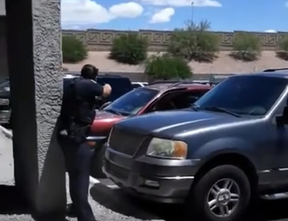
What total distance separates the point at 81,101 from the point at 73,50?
198 feet

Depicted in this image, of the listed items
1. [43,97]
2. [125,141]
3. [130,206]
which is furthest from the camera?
[130,206]

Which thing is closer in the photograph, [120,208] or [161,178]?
[161,178]

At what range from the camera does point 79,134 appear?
22.9ft

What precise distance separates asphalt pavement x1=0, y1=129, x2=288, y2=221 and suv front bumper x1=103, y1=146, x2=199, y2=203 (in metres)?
0.45

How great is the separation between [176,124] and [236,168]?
2.96 feet

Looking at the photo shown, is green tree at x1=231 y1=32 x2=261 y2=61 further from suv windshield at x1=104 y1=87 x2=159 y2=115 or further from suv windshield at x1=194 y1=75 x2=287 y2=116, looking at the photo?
suv windshield at x1=194 y1=75 x2=287 y2=116

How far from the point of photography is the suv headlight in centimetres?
771

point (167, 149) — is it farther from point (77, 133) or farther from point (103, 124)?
point (103, 124)

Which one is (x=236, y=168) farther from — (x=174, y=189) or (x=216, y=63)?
(x=216, y=63)

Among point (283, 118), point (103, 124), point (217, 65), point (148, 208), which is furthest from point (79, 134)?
point (217, 65)

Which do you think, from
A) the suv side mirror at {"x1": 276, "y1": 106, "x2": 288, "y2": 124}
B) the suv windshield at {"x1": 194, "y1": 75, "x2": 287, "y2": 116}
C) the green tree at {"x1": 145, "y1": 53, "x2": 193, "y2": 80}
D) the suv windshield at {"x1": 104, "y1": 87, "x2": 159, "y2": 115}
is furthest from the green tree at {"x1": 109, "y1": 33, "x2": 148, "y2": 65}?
the suv side mirror at {"x1": 276, "y1": 106, "x2": 288, "y2": 124}

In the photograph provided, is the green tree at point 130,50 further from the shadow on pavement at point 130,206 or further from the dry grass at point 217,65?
the shadow on pavement at point 130,206

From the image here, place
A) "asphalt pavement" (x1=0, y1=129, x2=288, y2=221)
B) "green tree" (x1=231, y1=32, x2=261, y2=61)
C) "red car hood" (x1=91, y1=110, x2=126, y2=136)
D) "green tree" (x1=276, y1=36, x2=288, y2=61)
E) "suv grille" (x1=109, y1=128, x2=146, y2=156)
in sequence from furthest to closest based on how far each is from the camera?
"green tree" (x1=276, y1=36, x2=288, y2=61) < "green tree" (x1=231, y1=32, x2=261, y2=61) < "red car hood" (x1=91, y1=110, x2=126, y2=136) < "suv grille" (x1=109, y1=128, x2=146, y2=156) < "asphalt pavement" (x1=0, y1=129, x2=288, y2=221)

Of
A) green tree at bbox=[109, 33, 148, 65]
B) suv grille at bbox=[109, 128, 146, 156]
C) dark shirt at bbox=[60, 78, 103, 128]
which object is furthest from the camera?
green tree at bbox=[109, 33, 148, 65]
